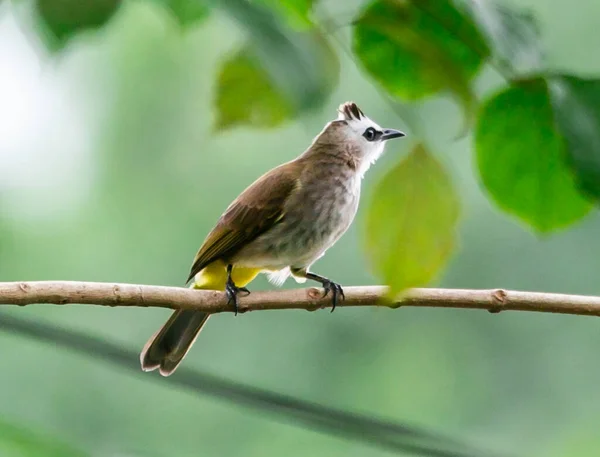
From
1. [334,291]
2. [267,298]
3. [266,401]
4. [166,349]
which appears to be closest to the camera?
[266,401]

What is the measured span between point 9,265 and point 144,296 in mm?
3907

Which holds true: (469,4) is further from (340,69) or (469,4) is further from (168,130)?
(168,130)

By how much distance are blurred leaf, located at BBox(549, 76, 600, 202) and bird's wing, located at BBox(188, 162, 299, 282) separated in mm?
1589

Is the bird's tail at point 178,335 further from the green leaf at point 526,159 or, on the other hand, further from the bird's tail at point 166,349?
the green leaf at point 526,159

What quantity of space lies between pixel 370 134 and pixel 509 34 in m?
1.89

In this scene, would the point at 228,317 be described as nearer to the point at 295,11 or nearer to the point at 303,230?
the point at 303,230

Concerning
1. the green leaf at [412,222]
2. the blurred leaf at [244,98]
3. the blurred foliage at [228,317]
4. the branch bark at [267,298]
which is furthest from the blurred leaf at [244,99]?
the blurred foliage at [228,317]

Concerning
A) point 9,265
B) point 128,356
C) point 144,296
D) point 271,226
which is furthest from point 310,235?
point 9,265

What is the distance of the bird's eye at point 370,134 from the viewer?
2379mm

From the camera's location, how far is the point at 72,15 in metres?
0.52

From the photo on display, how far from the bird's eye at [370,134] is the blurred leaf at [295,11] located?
187 cm

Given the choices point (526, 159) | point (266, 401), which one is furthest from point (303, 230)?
point (526, 159)

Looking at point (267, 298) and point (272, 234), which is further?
point (272, 234)

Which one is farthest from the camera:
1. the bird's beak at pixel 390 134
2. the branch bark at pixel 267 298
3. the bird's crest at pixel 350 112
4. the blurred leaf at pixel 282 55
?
the bird's crest at pixel 350 112
